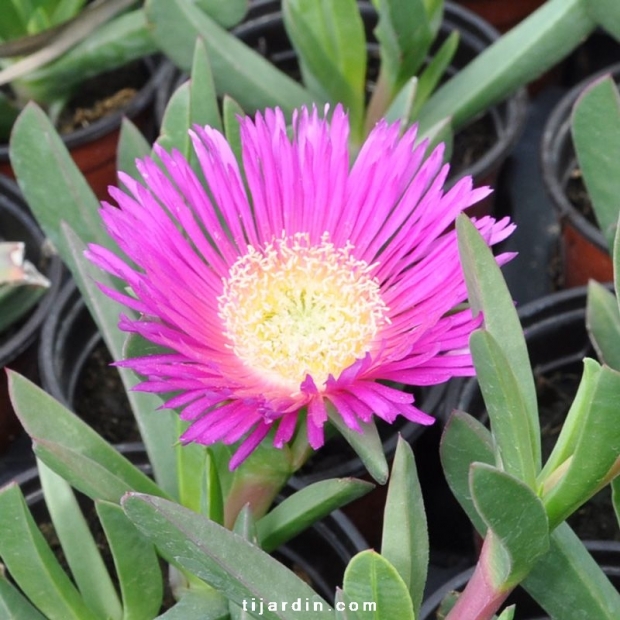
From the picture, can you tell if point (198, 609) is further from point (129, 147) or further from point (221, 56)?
point (221, 56)

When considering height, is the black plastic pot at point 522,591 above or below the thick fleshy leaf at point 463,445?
below

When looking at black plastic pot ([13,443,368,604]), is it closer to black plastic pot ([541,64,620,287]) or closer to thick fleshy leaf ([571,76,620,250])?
thick fleshy leaf ([571,76,620,250])

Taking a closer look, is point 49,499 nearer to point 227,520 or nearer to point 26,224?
point 227,520

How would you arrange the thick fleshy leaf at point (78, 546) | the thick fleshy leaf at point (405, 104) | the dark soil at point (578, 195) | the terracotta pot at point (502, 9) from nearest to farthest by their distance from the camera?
the thick fleshy leaf at point (78, 546), the thick fleshy leaf at point (405, 104), the dark soil at point (578, 195), the terracotta pot at point (502, 9)

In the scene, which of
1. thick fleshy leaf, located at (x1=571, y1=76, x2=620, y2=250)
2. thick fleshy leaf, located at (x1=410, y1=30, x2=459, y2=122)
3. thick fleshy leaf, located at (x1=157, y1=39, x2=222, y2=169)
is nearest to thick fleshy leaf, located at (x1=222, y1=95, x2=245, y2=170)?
thick fleshy leaf, located at (x1=157, y1=39, x2=222, y2=169)

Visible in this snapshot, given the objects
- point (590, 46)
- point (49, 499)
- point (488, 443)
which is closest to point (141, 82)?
point (590, 46)

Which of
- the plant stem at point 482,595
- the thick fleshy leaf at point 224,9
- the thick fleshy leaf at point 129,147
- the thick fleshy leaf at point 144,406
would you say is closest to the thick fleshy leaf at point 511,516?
the plant stem at point 482,595

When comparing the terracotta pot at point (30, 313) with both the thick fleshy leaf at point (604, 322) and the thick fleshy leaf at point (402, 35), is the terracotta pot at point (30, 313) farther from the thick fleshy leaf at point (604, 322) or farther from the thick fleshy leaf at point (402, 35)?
the thick fleshy leaf at point (604, 322)
